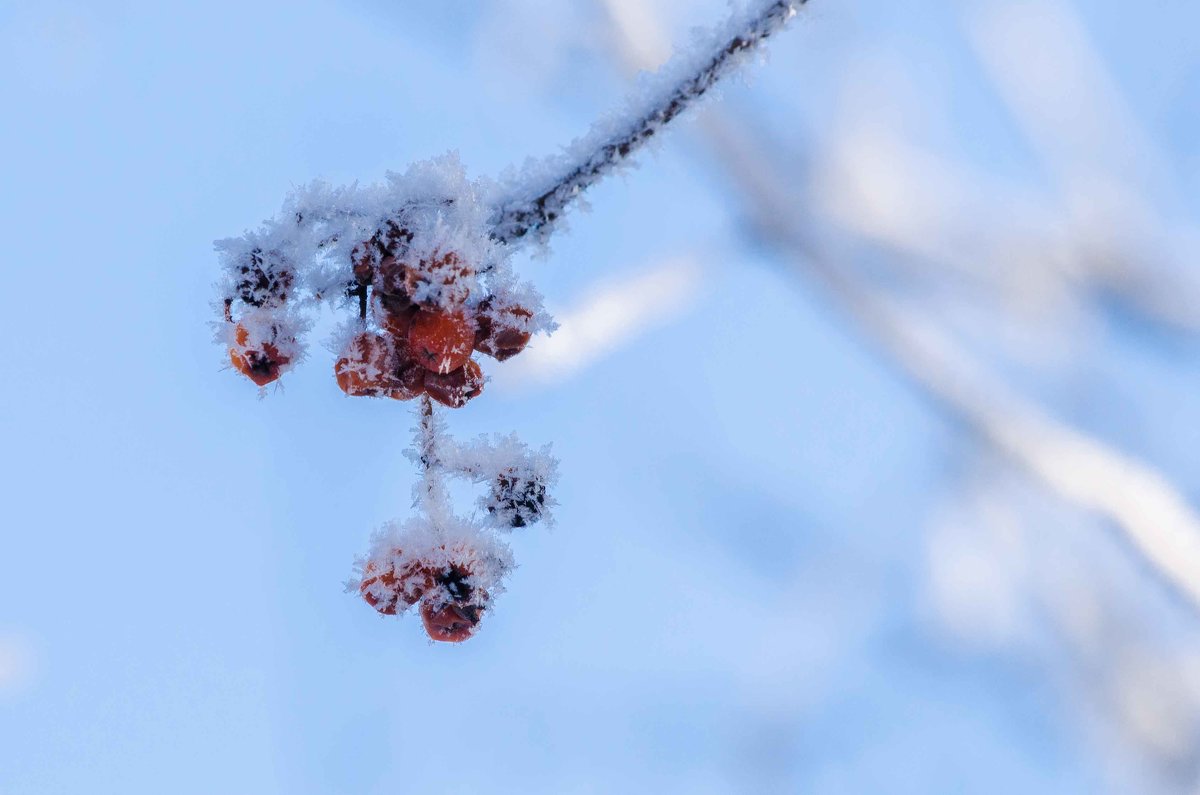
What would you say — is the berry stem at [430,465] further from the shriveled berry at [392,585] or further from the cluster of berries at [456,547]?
the shriveled berry at [392,585]

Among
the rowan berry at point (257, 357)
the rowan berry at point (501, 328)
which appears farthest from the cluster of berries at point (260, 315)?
the rowan berry at point (501, 328)

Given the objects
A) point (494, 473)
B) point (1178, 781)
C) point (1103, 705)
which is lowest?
point (1178, 781)

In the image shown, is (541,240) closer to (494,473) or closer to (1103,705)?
(494,473)

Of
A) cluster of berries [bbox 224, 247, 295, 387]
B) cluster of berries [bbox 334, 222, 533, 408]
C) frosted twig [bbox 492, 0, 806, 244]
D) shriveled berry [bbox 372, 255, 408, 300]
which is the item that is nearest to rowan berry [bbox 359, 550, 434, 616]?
cluster of berries [bbox 334, 222, 533, 408]

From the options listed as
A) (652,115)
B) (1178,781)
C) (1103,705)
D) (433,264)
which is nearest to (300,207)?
(433,264)

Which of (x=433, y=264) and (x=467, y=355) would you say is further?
(x=467, y=355)

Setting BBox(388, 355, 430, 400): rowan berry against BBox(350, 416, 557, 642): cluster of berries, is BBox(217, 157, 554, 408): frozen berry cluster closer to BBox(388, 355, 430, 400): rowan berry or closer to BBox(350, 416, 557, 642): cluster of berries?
BBox(388, 355, 430, 400): rowan berry

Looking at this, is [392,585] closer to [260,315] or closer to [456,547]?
[456,547]

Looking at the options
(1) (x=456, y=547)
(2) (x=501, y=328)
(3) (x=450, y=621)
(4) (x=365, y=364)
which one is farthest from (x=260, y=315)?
(3) (x=450, y=621)
